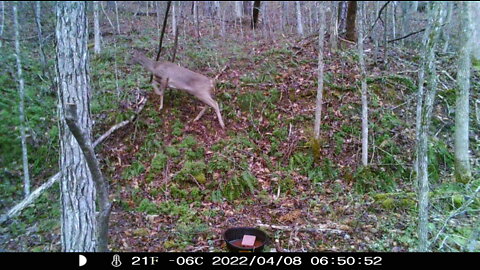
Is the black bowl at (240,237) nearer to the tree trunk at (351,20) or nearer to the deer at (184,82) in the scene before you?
the deer at (184,82)

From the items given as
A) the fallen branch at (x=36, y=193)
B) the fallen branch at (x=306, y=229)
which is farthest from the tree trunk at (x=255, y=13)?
the fallen branch at (x=306, y=229)

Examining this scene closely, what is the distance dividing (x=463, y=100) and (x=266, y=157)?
341 centimetres

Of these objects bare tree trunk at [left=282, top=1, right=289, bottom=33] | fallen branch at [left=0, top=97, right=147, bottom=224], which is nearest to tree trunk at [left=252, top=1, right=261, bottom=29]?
bare tree trunk at [left=282, top=1, right=289, bottom=33]

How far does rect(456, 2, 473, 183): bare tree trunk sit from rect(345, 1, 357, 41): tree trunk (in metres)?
3.30

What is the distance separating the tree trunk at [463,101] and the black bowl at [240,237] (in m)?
3.48

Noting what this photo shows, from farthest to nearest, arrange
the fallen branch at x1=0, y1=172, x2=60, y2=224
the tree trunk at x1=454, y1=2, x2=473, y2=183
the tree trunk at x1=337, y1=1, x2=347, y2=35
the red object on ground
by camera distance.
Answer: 1. the tree trunk at x1=337, y1=1, x2=347, y2=35
2. the fallen branch at x1=0, y1=172, x2=60, y2=224
3. the tree trunk at x1=454, y1=2, x2=473, y2=183
4. the red object on ground

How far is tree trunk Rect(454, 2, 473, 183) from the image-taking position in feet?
19.0

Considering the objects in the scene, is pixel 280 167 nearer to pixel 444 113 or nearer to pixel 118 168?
pixel 118 168

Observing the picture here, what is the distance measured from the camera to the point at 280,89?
8.08 m

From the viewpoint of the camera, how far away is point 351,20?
912 cm

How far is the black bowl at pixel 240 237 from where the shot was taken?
460cm

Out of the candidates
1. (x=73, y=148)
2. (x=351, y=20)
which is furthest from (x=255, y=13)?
(x=73, y=148)

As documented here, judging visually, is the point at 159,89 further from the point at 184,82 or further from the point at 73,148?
the point at 73,148
